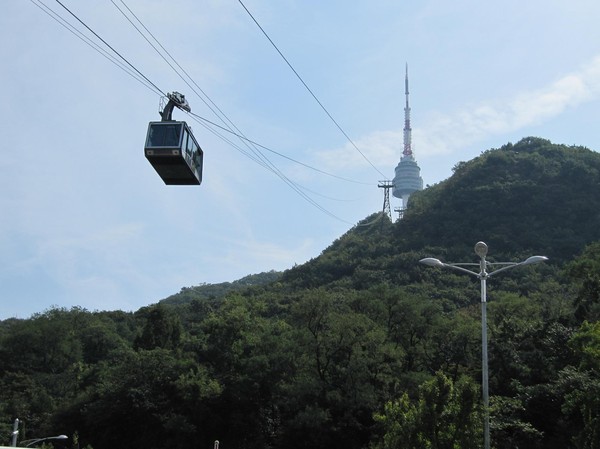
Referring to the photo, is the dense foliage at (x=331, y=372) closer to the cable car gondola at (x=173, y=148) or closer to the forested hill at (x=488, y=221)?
the cable car gondola at (x=173, y=148)

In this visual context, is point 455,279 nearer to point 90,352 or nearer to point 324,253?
point 324,253

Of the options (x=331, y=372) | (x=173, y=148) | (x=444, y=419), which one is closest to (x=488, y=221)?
(x=331, y=372)

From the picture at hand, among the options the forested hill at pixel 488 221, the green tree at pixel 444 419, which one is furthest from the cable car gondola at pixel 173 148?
the forested hill at pixel 488 221

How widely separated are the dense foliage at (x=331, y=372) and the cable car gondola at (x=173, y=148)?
10.1 m

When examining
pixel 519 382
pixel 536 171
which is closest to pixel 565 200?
pixel 536 171

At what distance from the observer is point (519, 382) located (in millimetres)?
42531

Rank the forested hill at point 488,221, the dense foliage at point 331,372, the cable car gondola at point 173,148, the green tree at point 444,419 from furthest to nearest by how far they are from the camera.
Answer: the forested hill at point 488,221
the dense foliage at point 331,372
the green tree at point 444,419
the cable car gondola at point 173,148

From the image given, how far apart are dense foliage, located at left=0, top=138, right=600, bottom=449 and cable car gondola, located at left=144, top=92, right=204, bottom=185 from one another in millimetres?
10112

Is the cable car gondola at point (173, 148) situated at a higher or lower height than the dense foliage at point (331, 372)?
higher

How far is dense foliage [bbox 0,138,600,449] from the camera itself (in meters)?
30.6

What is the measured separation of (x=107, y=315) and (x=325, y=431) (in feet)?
178

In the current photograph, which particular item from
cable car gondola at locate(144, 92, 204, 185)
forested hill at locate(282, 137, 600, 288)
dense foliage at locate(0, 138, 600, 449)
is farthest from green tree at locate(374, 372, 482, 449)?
forested hill at locate(282, 137, 600, 288)

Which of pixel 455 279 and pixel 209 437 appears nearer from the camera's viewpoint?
pixel 209 437

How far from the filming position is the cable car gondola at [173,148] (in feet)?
68.7
